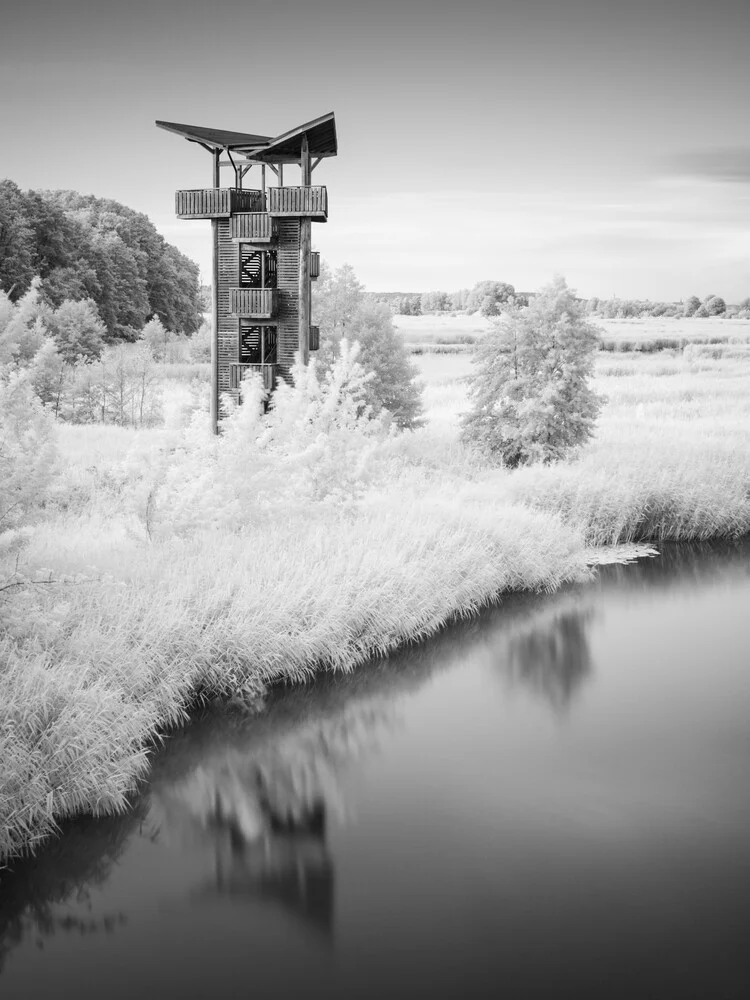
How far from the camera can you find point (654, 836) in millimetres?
7941

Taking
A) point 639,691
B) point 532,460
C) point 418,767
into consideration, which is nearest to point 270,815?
point 418,767

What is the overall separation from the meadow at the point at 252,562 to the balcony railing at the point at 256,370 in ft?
10.7

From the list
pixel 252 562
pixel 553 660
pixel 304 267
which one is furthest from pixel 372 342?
pixel 553 660

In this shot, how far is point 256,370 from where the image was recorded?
20047 millimetres

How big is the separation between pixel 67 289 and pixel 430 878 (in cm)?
4745

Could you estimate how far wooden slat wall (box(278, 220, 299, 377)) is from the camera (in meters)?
20.0

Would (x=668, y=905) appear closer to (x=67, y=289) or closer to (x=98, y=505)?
(x=98, y=505)

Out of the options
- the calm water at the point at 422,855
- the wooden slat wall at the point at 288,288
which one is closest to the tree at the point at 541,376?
the wooden slat wall at the point at 288,288

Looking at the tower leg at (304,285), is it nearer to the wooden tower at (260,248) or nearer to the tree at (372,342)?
the wooden tower at (260,248)

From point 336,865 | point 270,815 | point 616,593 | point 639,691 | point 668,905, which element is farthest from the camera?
point 616,593

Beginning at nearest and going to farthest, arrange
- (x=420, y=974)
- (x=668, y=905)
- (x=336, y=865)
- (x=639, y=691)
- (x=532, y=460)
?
(x=420, y=974) < (x=668, y=905) < (x=336, y=865) < (x=639, y=691) < (x=532, y=460)

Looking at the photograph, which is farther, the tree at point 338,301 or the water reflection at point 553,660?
the tree at point 338,301

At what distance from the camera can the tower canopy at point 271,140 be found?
19.2 m

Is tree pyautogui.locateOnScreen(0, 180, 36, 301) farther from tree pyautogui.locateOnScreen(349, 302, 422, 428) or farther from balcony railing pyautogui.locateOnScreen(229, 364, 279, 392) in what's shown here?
balcony railing pyautogui.locateOnScreen(229, 364, 279, 392)
